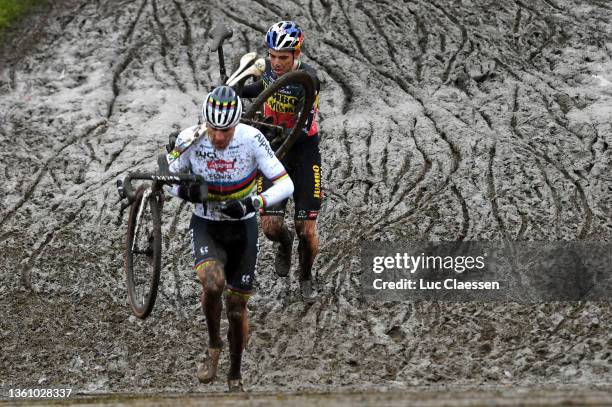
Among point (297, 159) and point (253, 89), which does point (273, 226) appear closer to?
point (297, 159)

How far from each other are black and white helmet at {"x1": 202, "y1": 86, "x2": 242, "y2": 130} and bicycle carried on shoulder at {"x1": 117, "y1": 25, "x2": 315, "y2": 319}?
12.7 inches

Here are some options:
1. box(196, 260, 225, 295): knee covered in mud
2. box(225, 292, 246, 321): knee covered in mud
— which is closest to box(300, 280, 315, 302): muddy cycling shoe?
box(225, 292, 246, 321): knee covered in mud

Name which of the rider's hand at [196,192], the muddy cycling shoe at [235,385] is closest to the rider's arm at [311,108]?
the rider's hand at [196,192]

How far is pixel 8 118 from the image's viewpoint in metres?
14.2

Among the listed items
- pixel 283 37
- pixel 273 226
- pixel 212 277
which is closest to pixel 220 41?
pixel 283 37

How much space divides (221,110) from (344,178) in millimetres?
5068

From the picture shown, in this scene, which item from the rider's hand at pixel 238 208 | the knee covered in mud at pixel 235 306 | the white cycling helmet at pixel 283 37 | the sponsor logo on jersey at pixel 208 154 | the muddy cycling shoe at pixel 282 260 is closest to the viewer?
the rider's hand at pixel 238 208

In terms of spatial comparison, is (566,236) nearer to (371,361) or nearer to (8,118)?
(371,361)

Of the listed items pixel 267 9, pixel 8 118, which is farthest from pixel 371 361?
pixel 267 9

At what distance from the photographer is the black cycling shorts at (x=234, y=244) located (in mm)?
7809

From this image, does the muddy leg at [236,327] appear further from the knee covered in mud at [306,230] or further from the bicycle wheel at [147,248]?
the knee covered in mud at [306,230]

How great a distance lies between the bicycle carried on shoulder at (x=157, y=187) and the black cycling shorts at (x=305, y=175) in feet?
0.63

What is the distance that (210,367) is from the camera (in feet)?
26.3

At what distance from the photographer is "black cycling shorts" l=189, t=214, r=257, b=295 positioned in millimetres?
7809
